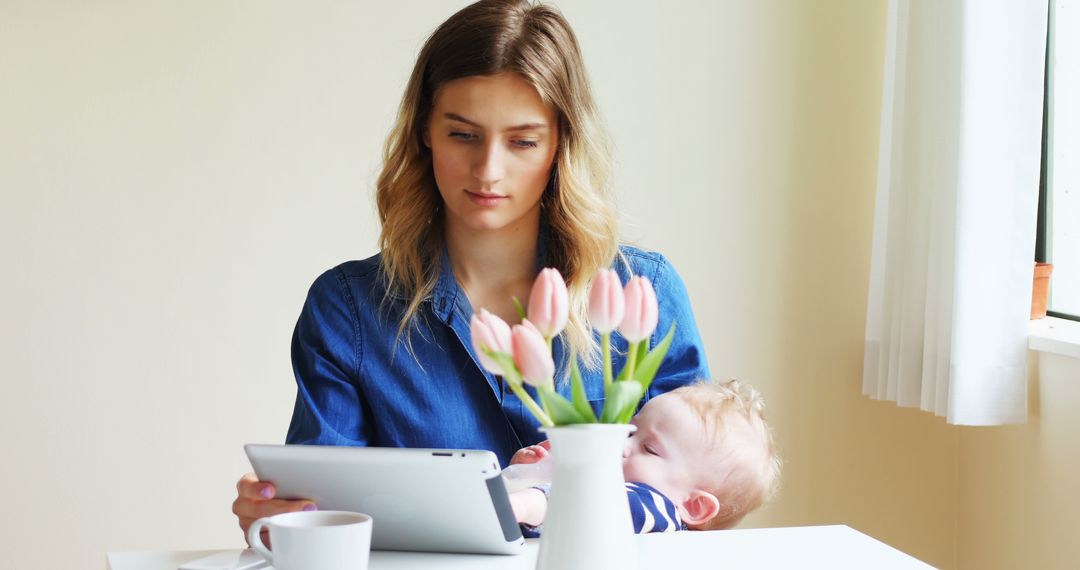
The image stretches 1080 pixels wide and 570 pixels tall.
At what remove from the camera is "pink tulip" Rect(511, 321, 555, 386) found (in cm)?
83

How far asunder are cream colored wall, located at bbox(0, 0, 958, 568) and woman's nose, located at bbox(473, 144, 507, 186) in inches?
43.9

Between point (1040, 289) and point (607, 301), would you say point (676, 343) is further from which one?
point (1040, 289)

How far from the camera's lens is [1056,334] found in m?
2.26

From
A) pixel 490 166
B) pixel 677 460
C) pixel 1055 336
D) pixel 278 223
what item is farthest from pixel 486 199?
pixel 1055 336

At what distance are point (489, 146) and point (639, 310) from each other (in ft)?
2.63

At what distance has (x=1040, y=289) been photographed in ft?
7.87

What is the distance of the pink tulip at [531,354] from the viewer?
0.83 m

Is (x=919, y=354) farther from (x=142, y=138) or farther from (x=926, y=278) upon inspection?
(x=142, y=138)

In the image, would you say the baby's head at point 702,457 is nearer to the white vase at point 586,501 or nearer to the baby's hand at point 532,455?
the baby's hand at point 532,455

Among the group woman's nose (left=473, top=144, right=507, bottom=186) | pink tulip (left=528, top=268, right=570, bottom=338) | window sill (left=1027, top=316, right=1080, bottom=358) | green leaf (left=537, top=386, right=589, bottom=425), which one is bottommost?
window sill (left=1027, top=316, right=1080, bottom=358)

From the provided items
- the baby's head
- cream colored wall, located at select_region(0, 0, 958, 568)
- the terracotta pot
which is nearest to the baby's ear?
the baby's head

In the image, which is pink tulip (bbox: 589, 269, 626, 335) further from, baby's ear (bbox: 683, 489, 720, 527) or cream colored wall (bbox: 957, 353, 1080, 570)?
cream colored wall (bbox: 957, 353, 1080, 570)

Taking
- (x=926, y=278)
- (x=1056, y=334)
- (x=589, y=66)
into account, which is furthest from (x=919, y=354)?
(x=589, y=66)

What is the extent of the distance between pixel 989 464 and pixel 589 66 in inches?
52.5
